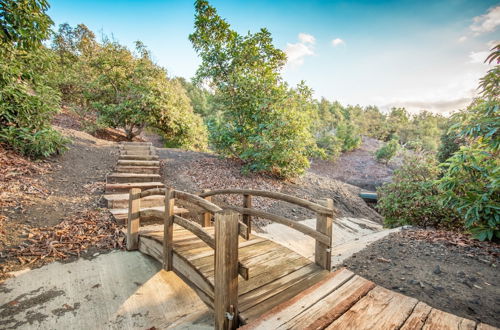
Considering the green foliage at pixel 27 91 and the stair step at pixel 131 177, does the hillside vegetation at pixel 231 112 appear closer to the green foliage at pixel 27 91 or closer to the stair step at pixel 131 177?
the green foliage at pixel 27 91

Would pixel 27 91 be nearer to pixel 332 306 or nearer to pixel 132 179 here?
pixel 132 179

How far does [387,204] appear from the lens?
618cm

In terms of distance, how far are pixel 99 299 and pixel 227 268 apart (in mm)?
1842

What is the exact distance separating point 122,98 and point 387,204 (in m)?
10.8

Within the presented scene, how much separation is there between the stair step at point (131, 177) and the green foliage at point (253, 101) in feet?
7.52

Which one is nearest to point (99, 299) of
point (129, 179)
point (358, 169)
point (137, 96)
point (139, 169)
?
point (129, 179)

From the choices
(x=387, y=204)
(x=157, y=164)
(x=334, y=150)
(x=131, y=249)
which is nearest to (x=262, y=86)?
(x=157, y=164)

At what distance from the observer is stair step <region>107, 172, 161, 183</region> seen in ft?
18.8

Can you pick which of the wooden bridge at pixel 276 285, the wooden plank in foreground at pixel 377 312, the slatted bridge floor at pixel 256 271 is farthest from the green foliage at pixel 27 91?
the wooden plank in foreground at pixel 377 312

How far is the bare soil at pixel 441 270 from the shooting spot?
246 cm

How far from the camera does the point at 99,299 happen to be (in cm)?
252

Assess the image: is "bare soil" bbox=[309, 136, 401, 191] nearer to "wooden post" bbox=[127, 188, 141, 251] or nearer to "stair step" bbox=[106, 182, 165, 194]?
"stair step" bbox=[106, 182, 165, 194]

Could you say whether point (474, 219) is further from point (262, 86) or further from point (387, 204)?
point (262, 86)

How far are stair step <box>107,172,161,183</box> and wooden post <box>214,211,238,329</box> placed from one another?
503 centimetres
